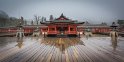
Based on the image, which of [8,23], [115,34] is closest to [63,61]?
[115,34]

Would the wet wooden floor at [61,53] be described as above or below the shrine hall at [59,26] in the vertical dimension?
below

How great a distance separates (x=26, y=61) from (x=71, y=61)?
1.76 metres

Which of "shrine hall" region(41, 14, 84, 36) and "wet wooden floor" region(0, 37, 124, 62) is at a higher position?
"shrine hall" region(41, 14, 84, 36)

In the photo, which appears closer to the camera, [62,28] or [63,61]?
[63,61]

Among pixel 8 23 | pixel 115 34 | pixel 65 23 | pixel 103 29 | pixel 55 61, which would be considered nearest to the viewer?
pixel 55 61

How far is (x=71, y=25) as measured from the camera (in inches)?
1447

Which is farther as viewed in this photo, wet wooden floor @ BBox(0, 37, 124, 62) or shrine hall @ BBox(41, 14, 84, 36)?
shrine hall @ BBox(41, 14, 84, 36)

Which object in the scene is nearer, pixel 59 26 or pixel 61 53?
pixel 61 53

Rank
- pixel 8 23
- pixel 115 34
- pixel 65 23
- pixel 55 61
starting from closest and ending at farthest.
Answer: pixel 55 61 < pixel 115 34 < pixel 65 23 < pixel 8 23

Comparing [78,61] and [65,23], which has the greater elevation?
[65,23]

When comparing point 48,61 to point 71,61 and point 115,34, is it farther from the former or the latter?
point 115,34

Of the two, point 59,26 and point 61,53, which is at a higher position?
point 59,26

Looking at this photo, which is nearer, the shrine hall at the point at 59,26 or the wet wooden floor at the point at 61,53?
the wet wooden floor at the point at 61,53

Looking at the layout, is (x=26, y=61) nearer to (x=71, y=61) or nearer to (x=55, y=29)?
(x=71, y=61)
